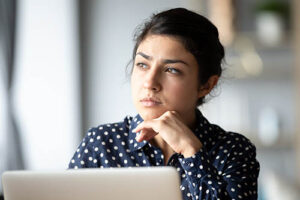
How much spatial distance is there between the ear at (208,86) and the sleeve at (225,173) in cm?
19

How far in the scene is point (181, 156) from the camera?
1867 mm

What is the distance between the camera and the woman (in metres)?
1.73

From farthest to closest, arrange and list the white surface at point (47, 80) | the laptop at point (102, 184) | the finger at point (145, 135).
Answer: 1. the white surface at point (47, 80)
2. the finger at point (145, 135)
3. the laptop at point (102, 184)

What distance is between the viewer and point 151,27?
1885 millimetres

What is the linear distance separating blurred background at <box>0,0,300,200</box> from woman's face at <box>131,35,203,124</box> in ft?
9.63

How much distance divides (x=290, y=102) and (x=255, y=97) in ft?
0.97

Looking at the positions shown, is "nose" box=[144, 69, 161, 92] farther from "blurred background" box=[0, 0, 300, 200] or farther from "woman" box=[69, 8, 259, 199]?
"blurred background" box=[0, 0, 300, 200]

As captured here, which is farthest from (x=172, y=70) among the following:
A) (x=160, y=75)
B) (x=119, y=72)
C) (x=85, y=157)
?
(x=119, y=72)

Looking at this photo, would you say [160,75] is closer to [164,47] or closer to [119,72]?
[164,47]

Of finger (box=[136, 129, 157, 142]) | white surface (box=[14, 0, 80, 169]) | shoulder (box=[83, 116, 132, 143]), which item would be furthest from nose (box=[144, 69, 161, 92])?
white surface (box=[14, 0, 80, 169])

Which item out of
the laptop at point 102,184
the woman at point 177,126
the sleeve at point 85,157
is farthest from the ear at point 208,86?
the laptop at point 102,184

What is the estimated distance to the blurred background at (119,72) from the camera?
4.79 metres

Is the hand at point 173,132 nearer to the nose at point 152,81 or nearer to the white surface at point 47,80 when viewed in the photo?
the nose at point 152,81

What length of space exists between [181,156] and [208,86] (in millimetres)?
264
